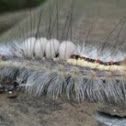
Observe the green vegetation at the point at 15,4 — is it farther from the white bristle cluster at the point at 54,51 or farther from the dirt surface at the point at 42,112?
the dirt surface at the point at 42,112

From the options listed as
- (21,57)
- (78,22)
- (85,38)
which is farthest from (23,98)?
(78,22)

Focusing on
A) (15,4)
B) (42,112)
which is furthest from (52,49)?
(15,4)

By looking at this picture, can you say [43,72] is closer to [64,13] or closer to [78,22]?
[78,22]

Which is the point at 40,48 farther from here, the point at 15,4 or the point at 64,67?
the point at 15,4

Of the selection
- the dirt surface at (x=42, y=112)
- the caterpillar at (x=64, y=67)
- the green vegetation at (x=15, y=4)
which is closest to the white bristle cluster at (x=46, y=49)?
the caterpillar at (x=64, y=67)

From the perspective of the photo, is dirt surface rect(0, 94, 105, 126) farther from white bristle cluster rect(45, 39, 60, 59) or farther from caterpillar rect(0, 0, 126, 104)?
white bristle cluster rect(45, 39, 60, 59)
